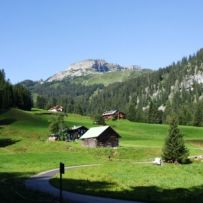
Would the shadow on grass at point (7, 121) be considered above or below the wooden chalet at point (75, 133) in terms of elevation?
above

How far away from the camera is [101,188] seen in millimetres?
38125

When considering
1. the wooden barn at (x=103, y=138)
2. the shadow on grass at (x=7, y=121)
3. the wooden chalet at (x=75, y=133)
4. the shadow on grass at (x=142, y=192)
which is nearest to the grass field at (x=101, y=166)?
the shadow on grass at (x=142, y=192)

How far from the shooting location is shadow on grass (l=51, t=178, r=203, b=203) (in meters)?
30.5

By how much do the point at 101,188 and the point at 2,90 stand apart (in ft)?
471

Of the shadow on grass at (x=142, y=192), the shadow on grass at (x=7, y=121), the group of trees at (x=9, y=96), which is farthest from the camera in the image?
the group of trees at (x=9, y=96)

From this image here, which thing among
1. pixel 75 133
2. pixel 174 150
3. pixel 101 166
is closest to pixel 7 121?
pixel 75 133

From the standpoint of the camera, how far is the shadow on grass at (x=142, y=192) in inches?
1200

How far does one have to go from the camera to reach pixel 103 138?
119 meters

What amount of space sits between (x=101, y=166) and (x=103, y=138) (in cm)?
5616

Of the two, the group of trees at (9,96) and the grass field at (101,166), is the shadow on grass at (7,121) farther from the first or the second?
the group of trees at (9,96)

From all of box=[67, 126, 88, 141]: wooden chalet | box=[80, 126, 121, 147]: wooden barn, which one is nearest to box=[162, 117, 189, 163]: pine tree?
box=[80, 126, 121, 147]: wooden barn

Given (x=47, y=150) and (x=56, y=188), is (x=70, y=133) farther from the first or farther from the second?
(x=56, y=188)

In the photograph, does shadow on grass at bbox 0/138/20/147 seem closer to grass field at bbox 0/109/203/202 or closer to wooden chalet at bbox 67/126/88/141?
grass field at bbox 0/109/203/202

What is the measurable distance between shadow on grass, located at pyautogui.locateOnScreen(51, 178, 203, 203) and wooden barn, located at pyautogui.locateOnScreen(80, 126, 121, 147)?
7454 cm
